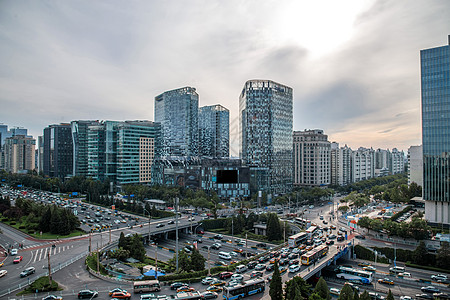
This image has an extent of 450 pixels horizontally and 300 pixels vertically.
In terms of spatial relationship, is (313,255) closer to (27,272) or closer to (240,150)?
(27,272)

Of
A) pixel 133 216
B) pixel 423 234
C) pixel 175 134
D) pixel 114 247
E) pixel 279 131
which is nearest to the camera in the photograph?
pixel 114 247

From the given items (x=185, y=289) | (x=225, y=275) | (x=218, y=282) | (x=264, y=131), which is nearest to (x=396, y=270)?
(x=225, y=275)

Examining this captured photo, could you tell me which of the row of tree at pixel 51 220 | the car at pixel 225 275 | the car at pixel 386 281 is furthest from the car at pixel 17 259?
the car at pixel 386 281

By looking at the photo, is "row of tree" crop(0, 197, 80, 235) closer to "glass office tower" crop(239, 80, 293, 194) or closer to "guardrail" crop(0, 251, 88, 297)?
"guardrail" crop(0, 251, 88, 297)

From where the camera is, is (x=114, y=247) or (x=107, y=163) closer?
(x=114, y=247)

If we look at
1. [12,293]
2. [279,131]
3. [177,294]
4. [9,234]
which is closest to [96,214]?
[9,234]

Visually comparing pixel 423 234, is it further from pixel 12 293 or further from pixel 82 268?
pixel 12 293

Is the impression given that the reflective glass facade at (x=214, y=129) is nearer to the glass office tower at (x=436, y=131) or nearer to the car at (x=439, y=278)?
the glass office tower at (x=436, y=131)
